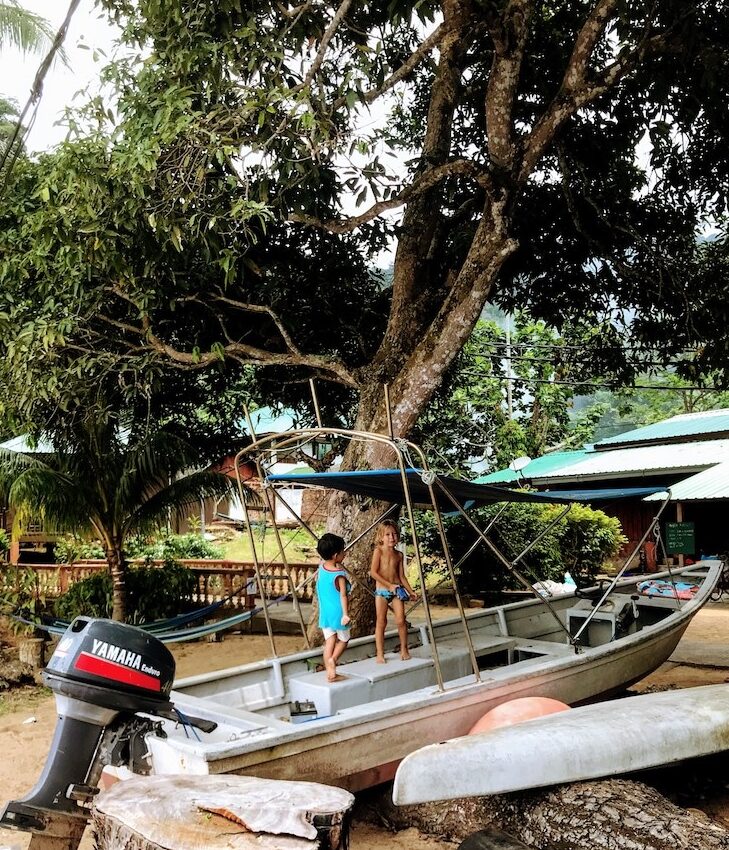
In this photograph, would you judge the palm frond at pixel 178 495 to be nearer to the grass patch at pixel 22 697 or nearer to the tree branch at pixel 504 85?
the grass patch at pixel 22 697

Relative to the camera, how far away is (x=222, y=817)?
9.07 feet

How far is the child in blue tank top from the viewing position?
569cm

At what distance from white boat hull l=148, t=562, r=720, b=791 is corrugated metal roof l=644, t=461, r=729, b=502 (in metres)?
6.18

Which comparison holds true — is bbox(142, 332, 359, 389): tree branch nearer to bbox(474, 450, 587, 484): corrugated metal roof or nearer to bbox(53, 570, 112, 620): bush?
bbox(53, 570, 112, 620): bush

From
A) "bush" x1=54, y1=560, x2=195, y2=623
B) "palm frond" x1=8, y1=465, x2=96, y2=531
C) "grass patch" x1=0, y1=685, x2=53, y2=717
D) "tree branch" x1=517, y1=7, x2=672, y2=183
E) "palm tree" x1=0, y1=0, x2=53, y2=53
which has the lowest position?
"grass patch" x1=0, y1=685, x2=53, y2=717

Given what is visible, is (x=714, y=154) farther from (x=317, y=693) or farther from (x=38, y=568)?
(x=38, y=568)

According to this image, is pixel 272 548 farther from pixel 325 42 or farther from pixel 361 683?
pixel 325 42

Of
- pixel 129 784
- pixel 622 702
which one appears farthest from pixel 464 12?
pixel 129 784

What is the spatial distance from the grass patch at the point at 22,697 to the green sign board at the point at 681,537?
11.4m

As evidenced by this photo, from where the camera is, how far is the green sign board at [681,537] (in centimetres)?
1477

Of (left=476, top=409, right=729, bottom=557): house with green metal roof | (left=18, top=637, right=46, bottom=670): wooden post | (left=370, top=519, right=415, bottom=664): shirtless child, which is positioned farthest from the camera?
(left=476, top=409, right=729, bottom=557): house with green metal roof

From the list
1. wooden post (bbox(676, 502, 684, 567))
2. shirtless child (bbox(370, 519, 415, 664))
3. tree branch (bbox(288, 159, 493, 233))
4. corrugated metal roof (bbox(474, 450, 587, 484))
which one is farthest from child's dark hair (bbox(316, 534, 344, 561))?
wooden post (bbox(676, 502, 684, 567))

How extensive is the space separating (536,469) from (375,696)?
11705 mm

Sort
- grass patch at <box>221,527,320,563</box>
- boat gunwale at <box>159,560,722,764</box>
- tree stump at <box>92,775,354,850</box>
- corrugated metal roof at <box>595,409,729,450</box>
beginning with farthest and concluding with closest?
grass patch at <box>221,527,320,563</box> → corrugated metal roof at <box>595,409,729,450</box> → boat gunwale at <box>159,560,722,764</box> → tree stump at <box>92,775,354,850</box>
